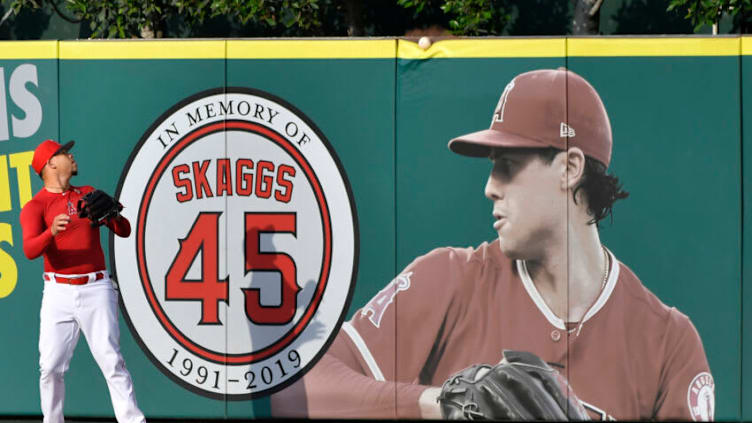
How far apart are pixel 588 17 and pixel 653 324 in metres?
3.14

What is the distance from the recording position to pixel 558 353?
6.34m

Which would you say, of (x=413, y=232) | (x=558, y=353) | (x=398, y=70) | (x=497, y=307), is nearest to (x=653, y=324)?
(x=558, y=353)

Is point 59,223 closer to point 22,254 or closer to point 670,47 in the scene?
point 22,254

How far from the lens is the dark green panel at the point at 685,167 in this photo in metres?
6.30

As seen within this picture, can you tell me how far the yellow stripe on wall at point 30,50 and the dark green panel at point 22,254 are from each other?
4 centimetres

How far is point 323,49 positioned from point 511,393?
106 inches

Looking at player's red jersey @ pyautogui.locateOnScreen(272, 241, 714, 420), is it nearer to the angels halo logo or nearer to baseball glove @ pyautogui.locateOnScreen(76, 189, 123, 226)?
the angels halo logo

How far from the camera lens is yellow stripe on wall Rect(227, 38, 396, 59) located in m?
6.44

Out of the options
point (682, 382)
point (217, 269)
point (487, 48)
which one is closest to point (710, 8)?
point (487, 48)

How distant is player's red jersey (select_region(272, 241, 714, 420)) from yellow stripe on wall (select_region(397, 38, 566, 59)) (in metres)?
1.32

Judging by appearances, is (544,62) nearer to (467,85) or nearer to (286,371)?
(467,85)

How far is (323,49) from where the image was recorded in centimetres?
645

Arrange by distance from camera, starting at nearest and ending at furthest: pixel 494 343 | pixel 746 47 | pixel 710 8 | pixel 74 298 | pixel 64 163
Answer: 1. pixel 74 298
2. pixel 64 163
3. pixel 746 47
4. pixel 494 343
5. pixel 710 8

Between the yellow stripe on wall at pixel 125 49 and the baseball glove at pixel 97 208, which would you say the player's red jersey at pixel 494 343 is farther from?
the yellow stripe on wall at pixel 125 49
